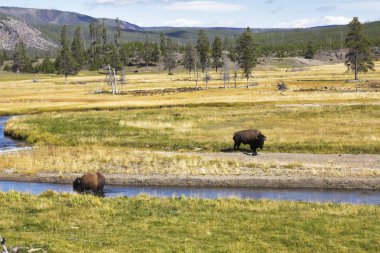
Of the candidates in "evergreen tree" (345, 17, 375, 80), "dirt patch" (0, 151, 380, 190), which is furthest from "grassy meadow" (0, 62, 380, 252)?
"evergreen tree" (345, 17, 375, 80)

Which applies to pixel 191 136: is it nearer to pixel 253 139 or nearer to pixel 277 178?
pixel 253 139

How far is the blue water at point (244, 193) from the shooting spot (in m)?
27.4

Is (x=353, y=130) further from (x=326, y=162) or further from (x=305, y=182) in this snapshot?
(x=305, y=182)

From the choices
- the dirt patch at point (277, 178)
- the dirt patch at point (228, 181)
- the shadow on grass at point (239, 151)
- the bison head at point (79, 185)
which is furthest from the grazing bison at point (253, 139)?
the bison head at point (79, 185)

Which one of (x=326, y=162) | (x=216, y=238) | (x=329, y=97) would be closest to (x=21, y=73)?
(x=329, y=97)

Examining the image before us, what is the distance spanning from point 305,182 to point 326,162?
→ 4.50 meters

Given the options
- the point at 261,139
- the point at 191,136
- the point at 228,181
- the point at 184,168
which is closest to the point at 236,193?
the point at 228,181

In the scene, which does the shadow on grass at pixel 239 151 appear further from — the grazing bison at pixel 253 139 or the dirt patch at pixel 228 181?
the dirt patch at pixel 228 181

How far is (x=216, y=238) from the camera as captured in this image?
16.3m


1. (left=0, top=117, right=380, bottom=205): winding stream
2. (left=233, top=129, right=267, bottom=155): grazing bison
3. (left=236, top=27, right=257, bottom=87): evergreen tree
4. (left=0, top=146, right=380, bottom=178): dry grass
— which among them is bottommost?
(left=0, top=117, right=380, bottom=205): winding stream

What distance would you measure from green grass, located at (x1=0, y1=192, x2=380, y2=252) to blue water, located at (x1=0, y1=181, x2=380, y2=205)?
5304 mm

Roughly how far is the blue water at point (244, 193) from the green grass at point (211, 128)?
969 centimetres

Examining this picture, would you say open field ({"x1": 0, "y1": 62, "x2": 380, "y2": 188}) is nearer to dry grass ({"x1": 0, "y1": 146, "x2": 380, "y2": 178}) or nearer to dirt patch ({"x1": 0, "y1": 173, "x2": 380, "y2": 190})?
dry grass ({"x1": 0, "y1": 146, "x2": 380, "y2": 178})

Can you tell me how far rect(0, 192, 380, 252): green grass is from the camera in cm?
1537
